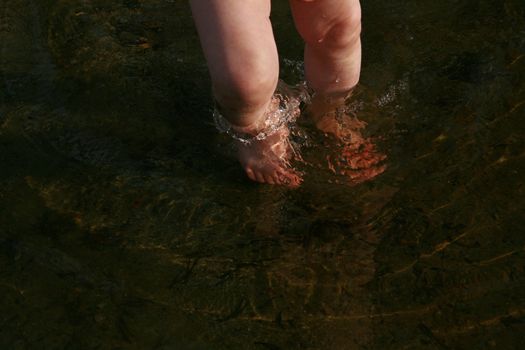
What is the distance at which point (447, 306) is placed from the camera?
6.95ft

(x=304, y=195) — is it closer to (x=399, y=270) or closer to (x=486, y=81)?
(x=399, y=270)

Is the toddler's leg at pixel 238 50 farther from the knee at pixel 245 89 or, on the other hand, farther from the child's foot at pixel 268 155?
the child's foot at pixel 268 155

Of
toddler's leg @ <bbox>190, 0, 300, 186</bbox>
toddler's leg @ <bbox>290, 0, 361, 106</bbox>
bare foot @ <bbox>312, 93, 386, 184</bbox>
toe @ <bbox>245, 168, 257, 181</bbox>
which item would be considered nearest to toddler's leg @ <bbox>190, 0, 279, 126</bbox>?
toddler's leg @ <bbox>190, 0, 300, 186</bbox>

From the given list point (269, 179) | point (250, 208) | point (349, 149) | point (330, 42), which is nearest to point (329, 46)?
point (330, 42)

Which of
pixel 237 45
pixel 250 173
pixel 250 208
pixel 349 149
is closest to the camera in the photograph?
pixel 237 45

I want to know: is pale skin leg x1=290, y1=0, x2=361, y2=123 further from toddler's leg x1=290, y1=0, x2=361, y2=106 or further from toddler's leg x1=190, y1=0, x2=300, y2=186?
toddler's leg x1=190, y1=0, x2=300, y2=186

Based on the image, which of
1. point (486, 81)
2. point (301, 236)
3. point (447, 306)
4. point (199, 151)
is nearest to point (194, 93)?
point (199, 151)

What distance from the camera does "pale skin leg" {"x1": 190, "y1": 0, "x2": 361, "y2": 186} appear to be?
2.09 m

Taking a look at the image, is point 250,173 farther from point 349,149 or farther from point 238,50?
point 238,50

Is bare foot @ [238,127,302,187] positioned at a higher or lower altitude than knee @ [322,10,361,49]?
lower

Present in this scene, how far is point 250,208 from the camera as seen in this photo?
2520 millimetres

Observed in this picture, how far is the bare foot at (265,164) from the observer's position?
8.54ft

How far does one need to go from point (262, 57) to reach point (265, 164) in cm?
57

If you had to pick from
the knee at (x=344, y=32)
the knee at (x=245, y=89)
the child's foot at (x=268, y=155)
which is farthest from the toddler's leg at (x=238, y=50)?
the knee at (x=344, y=32)
